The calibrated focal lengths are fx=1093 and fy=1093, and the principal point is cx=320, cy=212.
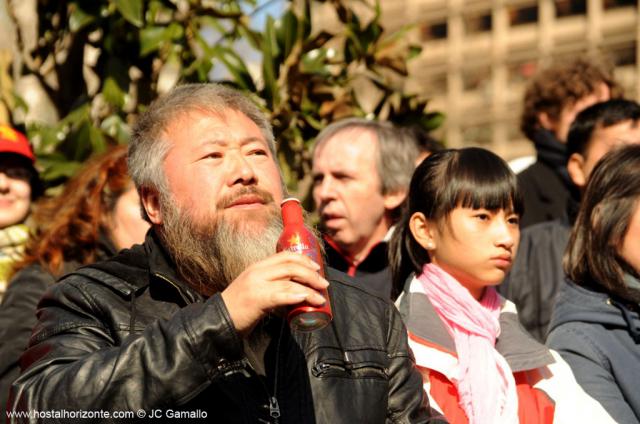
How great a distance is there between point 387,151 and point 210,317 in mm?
2922

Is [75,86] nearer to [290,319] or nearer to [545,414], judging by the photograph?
[545,414]

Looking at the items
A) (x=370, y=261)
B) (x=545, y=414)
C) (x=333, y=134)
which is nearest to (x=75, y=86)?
(x=333, y=134)

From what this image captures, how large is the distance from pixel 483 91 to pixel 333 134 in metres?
64.0

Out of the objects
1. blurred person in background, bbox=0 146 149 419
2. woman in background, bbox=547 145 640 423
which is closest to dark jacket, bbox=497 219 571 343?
woman in background, bbox=547 145 640 423

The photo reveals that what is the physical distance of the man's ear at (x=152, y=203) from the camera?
330 centimetres

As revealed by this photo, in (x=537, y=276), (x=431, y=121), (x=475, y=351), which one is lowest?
(x=537, y=276)

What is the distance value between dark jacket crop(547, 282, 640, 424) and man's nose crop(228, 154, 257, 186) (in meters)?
1.39

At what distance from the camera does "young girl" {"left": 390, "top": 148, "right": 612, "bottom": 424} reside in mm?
3562

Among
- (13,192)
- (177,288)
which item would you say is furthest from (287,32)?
(177,288)

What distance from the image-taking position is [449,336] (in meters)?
3.67

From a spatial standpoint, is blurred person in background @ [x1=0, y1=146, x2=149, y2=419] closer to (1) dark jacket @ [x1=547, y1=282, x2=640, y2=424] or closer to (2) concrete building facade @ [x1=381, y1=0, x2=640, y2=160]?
(1) dark jacket @ [x1=547, y1=282, x2=640, y2=424]

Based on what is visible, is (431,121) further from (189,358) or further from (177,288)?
(189,358)

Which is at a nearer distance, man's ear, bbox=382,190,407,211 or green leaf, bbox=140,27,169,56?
green leaf, bbox=140,27,169,56

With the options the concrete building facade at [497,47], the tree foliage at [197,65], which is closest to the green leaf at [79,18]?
the tree foliage at [197,65]
